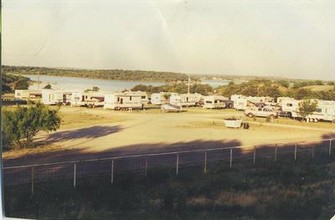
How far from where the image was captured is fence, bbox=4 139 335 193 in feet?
13.1

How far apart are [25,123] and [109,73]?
0.82 m

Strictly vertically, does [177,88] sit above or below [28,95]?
above

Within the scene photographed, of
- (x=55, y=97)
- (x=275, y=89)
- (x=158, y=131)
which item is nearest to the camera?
(x=275, y=89)

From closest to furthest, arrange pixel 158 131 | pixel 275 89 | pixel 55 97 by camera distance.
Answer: pixel 275 89 < pixel 158 131 < pixel 55 97

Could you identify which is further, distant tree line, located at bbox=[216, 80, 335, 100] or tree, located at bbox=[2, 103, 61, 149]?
tree, located at bbox=[2, 103, 61, 149]

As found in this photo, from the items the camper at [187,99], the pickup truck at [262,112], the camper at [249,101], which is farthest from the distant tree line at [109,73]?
the pickup truck at [262,112]

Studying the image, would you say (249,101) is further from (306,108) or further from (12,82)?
(12,82)

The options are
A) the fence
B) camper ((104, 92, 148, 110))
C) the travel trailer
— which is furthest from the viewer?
camper ((104, 92, 148, 110))

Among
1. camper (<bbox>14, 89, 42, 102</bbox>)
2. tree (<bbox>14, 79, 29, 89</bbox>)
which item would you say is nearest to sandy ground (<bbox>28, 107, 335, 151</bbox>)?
camper (<bbox>14, 89, 42, 102</bbox>)

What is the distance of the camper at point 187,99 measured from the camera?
4.08 m

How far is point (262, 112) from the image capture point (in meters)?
4.05

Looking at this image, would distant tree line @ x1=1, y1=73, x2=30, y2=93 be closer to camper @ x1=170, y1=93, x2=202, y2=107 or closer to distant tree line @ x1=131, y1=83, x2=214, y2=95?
distant tree line @ x1=131, y1=83, x2=214, y2=95

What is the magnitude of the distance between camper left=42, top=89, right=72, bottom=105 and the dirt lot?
0.23ft

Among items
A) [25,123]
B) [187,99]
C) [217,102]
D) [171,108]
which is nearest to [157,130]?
[171,108]
